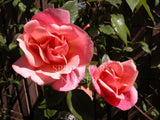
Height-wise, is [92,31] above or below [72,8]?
below

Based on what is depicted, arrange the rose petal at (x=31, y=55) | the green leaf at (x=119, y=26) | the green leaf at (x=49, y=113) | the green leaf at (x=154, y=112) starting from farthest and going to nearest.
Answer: the green leaf at (x=154, y=112) < the green leaf at (x=49, y=113) < the green leaf at (x=119, y=26) < the rose petal at (x=31, y=55)

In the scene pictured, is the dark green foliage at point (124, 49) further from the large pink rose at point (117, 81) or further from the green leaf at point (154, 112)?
the large pink rose at point (117, 81)

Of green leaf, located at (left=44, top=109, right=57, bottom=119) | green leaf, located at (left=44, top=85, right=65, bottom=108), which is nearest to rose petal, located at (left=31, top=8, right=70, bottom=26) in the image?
green leaf, located at (left=44, top=85, right=65, bottom=108)

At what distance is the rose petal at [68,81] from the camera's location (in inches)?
9.9

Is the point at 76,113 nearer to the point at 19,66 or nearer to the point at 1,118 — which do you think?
the point at 19,66

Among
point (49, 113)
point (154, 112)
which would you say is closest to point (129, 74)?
point (49, 113)

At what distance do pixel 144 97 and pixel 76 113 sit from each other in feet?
4.07

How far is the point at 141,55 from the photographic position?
1.28 meters

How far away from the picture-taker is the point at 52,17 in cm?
25

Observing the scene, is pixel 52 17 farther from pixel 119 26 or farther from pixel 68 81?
pixel 119 26

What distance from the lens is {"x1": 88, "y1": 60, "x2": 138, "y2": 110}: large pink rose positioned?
1.05 ft

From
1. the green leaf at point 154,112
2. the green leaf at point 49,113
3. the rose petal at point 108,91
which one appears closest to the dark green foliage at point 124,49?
the green leaf at point 154,112

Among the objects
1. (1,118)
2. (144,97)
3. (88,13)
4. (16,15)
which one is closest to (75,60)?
(88,13)

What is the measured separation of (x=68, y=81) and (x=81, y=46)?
79 millimetres
